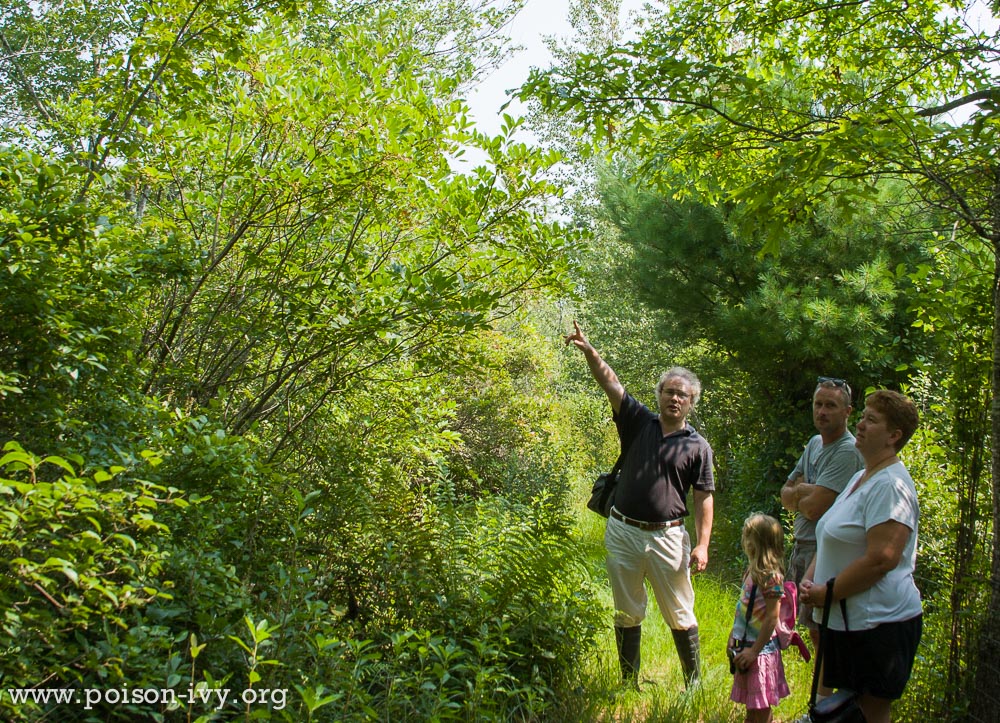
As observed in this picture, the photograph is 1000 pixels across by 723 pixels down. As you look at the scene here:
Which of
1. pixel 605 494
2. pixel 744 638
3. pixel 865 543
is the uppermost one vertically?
pixel 605 494

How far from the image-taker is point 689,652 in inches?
181

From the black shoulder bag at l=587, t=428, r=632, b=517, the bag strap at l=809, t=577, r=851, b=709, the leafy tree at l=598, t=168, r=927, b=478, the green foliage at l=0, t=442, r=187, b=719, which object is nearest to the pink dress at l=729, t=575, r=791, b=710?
the bag strap at l=809, t=577, r=851, b=709

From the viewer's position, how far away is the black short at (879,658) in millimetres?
3188

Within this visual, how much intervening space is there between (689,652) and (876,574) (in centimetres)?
172

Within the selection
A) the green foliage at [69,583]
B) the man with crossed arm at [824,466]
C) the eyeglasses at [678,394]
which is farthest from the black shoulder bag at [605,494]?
the green foliage at [69,583]

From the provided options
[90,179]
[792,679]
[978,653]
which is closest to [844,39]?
[978,653]

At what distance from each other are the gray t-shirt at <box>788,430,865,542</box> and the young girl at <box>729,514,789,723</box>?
1.47ft

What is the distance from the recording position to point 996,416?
3758 mm

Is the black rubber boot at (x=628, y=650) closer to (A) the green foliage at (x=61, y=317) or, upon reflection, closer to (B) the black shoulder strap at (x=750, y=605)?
(B) the black shoulder strap at (x=750, y=605)

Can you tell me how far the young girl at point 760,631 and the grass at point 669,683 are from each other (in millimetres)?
444

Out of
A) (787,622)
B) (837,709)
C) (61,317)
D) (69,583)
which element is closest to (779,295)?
(787,622)

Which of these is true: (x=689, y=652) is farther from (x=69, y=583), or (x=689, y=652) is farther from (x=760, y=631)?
(x=69, y=583)

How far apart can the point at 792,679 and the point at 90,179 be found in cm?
500

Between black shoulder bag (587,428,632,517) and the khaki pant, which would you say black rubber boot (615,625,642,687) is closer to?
the khaki pant
